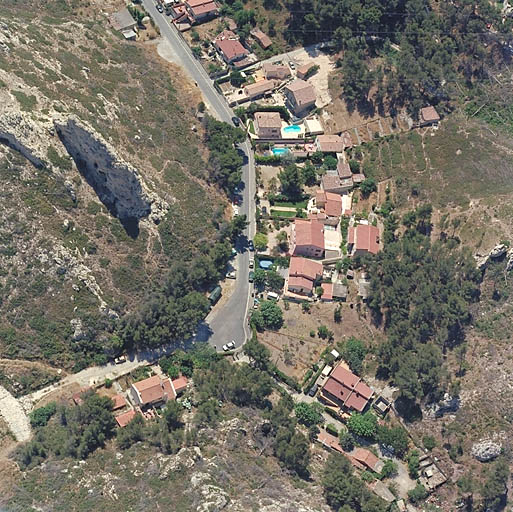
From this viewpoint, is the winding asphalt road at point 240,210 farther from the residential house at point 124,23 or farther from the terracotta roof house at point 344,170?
the terracotta roof house at point 344,170

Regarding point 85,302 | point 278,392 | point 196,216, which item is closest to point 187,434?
point 278,392

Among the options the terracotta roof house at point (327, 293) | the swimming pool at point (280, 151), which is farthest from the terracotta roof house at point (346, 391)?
the swimming pool at point (280, 151)

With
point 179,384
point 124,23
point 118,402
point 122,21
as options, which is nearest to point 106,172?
point 179,384

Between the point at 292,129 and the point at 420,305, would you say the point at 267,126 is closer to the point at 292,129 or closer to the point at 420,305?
the point at 292,129

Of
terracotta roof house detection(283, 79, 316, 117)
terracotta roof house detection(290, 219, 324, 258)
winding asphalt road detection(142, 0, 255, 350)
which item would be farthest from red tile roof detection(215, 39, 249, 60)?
terracotta roof house detection(290, 219, 324, 258)

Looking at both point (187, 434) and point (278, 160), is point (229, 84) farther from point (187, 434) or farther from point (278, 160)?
point (187, 434)

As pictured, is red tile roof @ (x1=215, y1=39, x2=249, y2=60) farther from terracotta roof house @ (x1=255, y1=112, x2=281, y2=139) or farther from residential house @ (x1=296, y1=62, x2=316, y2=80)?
terracotta roof house @ (x1=255, y1=112, x2=281, y2=139)
